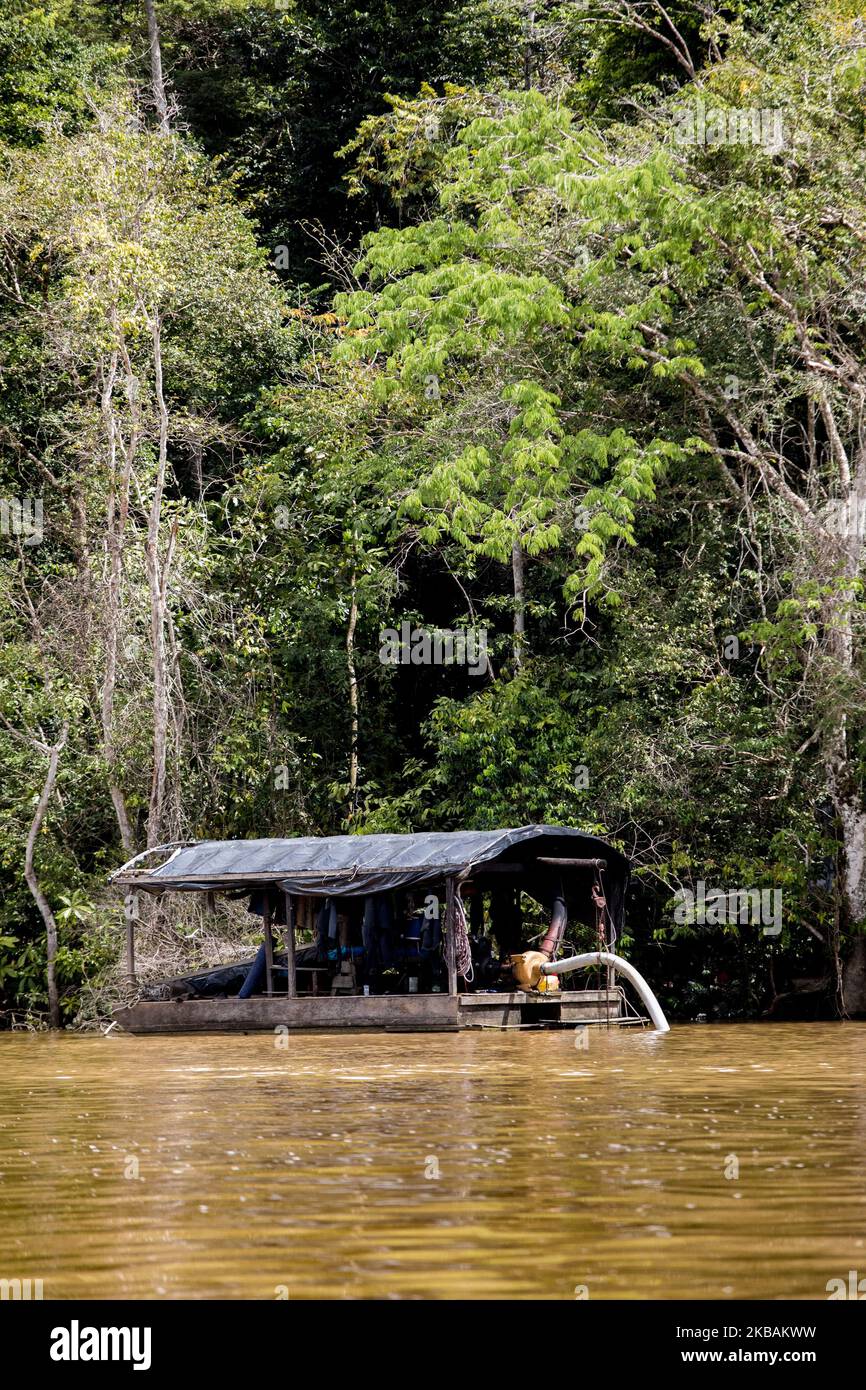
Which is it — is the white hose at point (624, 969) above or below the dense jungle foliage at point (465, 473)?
below

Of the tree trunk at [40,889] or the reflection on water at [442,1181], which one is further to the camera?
the tree trunk at [40,889]

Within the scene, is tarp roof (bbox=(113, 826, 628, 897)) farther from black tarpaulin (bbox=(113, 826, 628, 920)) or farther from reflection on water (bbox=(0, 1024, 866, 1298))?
reflection on water (bbox=(0, 1024, 866, 1298))

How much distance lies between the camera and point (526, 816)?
23.7 meters

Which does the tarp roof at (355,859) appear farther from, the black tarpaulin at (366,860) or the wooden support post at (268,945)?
the wooden support post at (268,945)

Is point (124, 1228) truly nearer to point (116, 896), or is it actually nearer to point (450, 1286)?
point (450, 1286)

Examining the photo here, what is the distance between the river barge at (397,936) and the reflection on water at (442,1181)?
529 cm

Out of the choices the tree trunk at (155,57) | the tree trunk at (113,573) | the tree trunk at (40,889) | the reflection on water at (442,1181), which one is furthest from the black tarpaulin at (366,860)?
the tree trunk at (155,57)

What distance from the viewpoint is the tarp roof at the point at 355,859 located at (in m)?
19.0

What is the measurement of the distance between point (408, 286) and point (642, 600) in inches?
202

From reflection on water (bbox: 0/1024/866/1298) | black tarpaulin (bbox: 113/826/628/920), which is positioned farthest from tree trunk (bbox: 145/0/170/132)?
reflection on water (bbox: 0/1024/866/1298)

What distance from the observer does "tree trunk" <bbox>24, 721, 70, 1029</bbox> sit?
23.5 m

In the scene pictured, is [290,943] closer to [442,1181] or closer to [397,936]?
[397,936]
